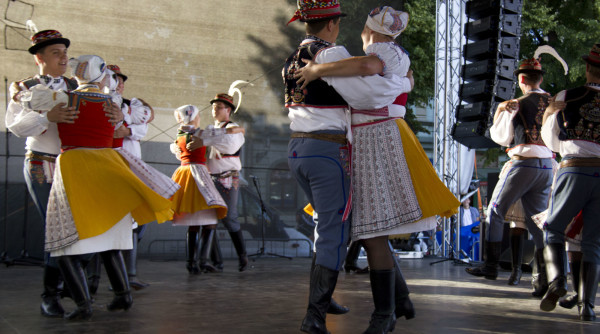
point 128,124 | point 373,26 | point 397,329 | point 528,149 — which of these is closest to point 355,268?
point 528,149

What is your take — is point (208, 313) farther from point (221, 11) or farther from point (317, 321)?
point (221, 11)

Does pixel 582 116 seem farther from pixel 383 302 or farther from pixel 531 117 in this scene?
pixel 383 302

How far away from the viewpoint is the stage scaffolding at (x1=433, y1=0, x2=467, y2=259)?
28.3 ft

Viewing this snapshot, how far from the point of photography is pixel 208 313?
359cm

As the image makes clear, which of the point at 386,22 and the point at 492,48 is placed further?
the point at 492,48

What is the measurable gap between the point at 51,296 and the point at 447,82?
21.2 feet

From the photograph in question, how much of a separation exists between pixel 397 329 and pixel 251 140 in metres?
5.97

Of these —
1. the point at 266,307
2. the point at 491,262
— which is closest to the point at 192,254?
the point at 266,307

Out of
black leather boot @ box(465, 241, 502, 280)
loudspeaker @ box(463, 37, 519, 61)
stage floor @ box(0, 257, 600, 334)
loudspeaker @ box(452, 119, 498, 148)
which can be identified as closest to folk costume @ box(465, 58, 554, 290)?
black leather boot @ box(465, 241, 502, 280)

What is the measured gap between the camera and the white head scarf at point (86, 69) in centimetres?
354

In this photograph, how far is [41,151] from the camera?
144 inches

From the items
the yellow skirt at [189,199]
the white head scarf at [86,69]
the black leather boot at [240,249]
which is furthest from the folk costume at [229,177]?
the white head scarf at [86,69]

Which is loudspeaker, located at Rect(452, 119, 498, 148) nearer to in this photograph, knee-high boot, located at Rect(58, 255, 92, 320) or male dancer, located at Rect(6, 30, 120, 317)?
male dancer, located at Rect(6, 30, 120, 317)

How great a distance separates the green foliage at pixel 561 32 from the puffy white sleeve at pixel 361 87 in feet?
35.5
